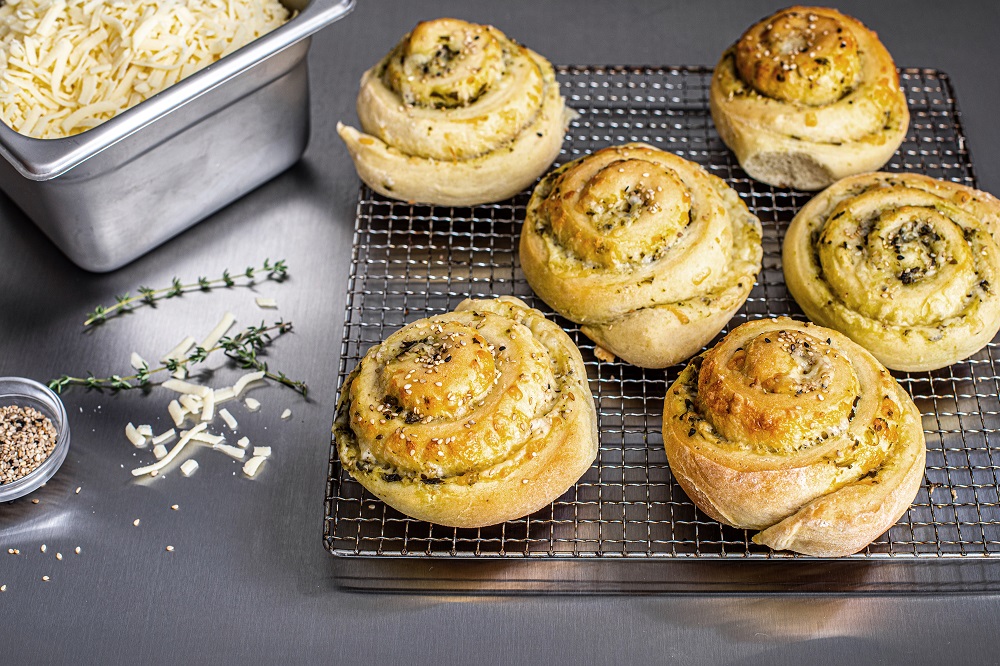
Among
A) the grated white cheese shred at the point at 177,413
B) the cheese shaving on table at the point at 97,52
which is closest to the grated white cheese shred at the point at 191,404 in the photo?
the grated white cheese shred at the point at 177,413

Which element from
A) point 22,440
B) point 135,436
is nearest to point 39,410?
point 22,440

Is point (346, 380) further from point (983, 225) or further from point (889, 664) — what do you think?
point (983, 225)

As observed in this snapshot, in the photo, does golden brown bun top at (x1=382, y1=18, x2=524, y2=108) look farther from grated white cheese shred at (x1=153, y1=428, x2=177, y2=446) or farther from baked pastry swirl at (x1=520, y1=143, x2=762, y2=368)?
grated white cheese shred at (x1=153, y1=428, x2=177, y2=446)

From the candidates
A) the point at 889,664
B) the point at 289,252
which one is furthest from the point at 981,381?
the point at 289,252

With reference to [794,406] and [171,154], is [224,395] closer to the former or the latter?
[171,154]

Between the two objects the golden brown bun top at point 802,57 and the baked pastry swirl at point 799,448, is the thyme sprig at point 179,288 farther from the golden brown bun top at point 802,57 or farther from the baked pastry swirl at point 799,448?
→ the golden brown bun top at point 802,57

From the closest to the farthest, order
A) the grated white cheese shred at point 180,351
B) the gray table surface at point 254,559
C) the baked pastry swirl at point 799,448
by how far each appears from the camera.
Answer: the baked pastry swirl at point 799,448 < the gray table surface at point 254,559 < the grated white cheese shred at point 180,351
